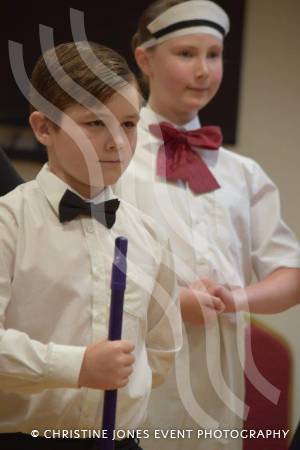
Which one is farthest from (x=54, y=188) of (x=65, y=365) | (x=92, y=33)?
(x=92, y=33)

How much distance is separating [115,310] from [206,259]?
719mm

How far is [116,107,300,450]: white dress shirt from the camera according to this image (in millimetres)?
1637

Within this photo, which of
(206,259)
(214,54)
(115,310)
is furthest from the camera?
(214,54)

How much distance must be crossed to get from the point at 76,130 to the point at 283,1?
66.8 inches

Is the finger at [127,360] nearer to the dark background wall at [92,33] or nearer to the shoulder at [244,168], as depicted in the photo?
the shoulder at [244,168]

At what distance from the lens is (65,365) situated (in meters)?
1.01

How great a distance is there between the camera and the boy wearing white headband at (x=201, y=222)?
1.63m

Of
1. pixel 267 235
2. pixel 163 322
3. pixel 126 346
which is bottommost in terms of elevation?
pixel 267 235

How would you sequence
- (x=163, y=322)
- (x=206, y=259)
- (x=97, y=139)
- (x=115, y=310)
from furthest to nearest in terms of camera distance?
1. (x=206, y=259)
2. (x=163, y=322)
3. (x=97, y=139)
4. (x=115, y=310)

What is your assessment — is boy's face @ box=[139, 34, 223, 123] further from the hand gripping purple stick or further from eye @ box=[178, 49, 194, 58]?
the hand gripping purple stick

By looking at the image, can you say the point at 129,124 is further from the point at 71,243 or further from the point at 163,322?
the point at 163,322

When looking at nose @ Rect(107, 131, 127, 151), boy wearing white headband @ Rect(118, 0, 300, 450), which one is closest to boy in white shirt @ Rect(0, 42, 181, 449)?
nose @ Rect(107, 131, 127, 151)

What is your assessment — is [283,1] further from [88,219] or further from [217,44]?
[88,219]

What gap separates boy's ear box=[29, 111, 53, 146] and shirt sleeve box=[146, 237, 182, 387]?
9.7 inches
